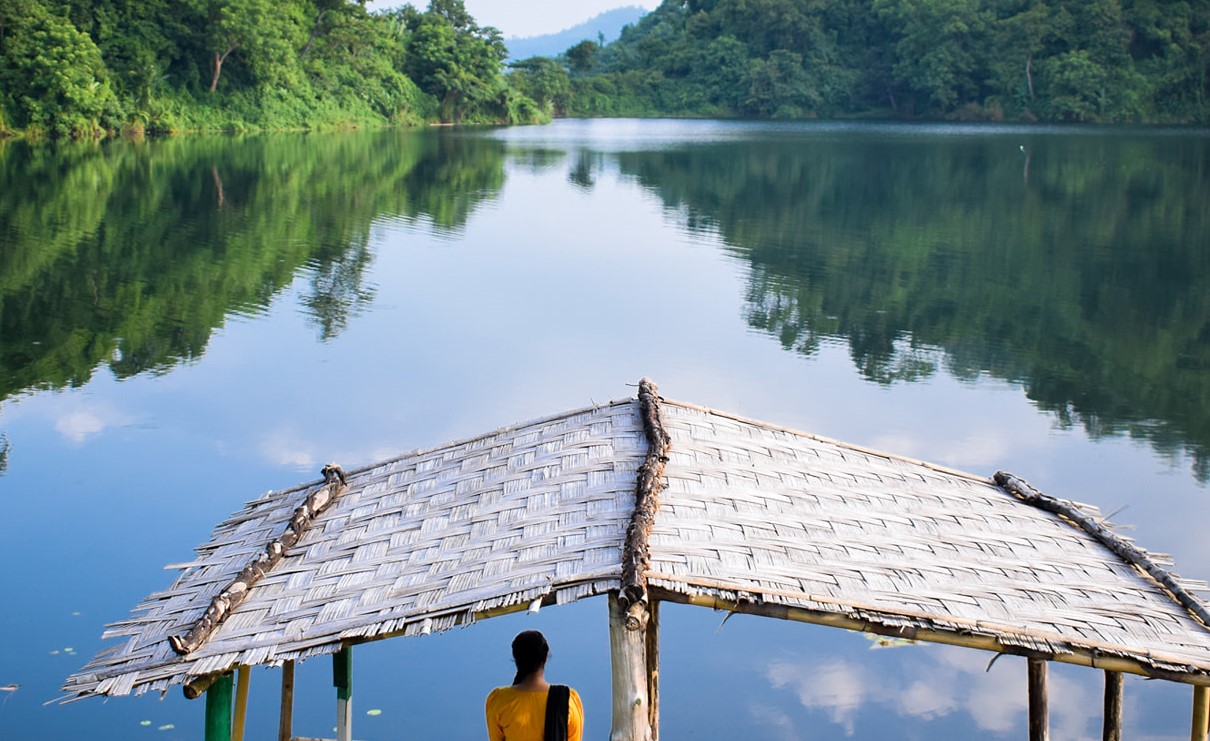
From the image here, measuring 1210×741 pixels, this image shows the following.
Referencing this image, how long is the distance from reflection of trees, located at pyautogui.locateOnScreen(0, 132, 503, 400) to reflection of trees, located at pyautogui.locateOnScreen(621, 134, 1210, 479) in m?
4.96

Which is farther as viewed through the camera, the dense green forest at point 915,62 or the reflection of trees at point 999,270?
the dense green forest at point 915,62

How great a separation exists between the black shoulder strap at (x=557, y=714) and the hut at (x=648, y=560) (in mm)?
140

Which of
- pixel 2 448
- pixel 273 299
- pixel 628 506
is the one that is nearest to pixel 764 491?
pixel 628 506

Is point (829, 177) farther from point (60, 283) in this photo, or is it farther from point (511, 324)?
point (60, 283)

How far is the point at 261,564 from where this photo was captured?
3502 millimetres

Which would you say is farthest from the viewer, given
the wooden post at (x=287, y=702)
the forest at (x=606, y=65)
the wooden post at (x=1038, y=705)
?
the forest at (x=606, y=65)

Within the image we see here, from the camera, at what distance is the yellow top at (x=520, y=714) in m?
2.89

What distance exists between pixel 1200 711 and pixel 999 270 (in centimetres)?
1291

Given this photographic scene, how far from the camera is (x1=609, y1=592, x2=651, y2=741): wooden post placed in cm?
277

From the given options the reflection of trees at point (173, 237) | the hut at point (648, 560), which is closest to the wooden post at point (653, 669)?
the hut at point (648, 560)

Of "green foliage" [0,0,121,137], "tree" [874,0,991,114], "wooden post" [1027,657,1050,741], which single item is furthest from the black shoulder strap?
"tree" [874,0,991,114]

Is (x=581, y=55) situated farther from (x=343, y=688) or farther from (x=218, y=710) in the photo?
(x=218, y=710)

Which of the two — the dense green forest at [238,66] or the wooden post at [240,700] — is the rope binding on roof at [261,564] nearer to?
the wooden post at [240,700]

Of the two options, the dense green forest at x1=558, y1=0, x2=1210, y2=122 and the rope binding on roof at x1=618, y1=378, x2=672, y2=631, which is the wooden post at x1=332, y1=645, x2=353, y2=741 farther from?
the dense green forest at x1=558, y1=0, x2=1210, y2=122
